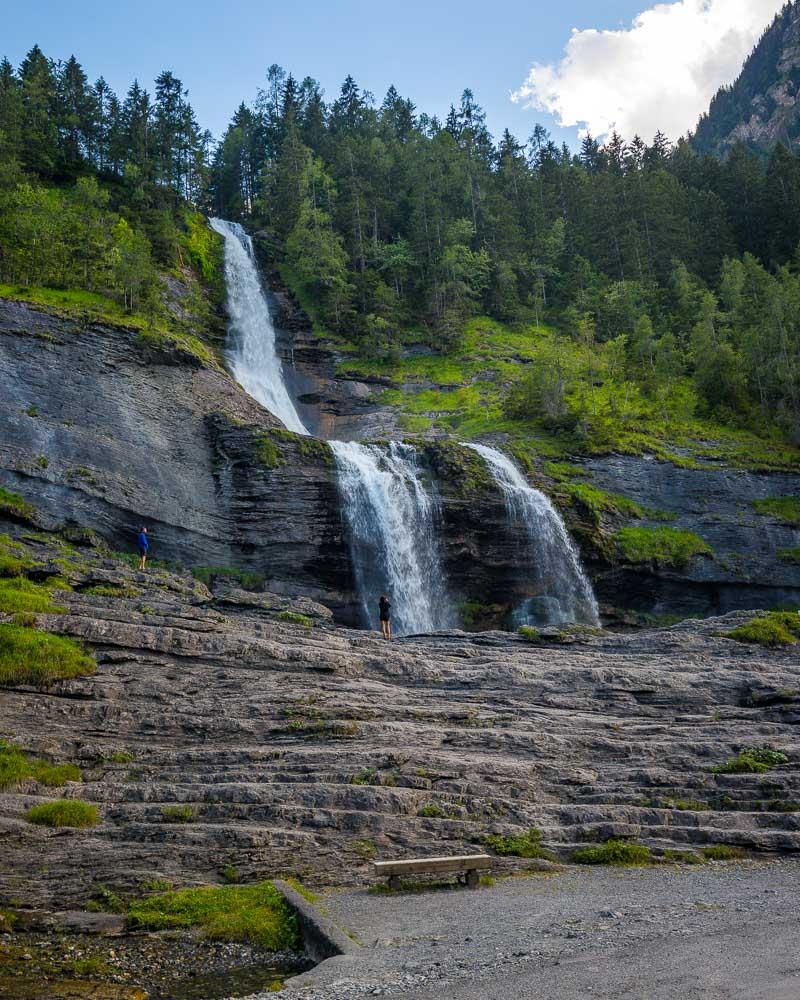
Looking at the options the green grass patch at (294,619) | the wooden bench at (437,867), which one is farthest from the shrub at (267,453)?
the wooden bench at (437,867)

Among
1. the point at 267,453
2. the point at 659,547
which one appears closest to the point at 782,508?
the point at 659,547

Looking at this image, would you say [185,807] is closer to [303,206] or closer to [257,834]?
[257,834]

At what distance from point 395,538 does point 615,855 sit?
2343cm

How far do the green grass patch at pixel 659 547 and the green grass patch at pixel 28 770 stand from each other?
2934 centimetres

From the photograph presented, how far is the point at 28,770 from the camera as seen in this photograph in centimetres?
1390

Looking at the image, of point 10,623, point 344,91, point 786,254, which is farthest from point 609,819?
point 344,91

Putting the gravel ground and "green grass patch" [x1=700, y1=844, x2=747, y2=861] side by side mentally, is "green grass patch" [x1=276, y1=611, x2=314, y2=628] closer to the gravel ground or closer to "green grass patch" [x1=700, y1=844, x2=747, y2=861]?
the gravel ground

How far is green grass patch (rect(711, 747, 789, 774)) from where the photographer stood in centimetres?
1580

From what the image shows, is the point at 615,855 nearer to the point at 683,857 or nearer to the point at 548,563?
the point at 683,857

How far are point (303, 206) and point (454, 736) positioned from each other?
5829cm

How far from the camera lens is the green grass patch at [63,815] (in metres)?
12.5

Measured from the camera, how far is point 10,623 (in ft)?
60.4

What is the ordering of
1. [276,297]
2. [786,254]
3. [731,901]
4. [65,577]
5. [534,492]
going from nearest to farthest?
[731,901] → [65,577] → [534,492] → [276,297] → [786,254]

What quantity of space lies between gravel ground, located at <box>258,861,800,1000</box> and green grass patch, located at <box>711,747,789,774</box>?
3.80 meters
